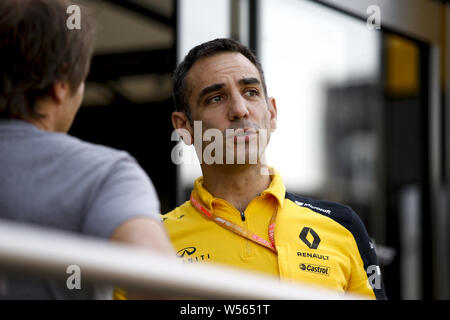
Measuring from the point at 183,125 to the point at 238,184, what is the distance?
269 millimetres

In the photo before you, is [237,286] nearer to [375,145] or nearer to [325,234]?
[325,234]

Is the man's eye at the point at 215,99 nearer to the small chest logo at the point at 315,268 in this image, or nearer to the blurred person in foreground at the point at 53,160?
the small chest logo at the point at 315,268

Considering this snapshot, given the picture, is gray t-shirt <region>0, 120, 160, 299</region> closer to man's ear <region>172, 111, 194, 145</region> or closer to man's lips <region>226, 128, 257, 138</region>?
man's lips <region>226, 128, 257, 138</region>

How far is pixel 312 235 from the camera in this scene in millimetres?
1725

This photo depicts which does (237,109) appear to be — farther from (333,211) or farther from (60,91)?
(60,91)

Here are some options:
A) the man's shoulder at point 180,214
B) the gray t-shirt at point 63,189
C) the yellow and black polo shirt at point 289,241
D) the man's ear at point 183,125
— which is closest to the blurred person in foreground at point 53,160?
the gray t-shirt at point 63,189

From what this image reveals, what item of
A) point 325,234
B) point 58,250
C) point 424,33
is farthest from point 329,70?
point 58,250

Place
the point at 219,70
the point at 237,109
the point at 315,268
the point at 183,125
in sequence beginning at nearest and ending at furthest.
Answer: the point at 315,268
the point at 237,109
the point at 219,70
the point at 183,125

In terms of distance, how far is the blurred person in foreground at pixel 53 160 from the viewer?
0.93 m

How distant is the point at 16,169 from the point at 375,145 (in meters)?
3.32

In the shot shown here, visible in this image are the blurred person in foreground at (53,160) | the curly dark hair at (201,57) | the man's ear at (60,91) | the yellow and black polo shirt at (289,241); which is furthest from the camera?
the curly dark hair at (201,57)

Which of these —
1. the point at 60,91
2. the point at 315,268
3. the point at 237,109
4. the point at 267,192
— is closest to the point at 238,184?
the point at 267,192

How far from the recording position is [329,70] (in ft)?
12.2

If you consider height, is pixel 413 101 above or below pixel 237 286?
above
